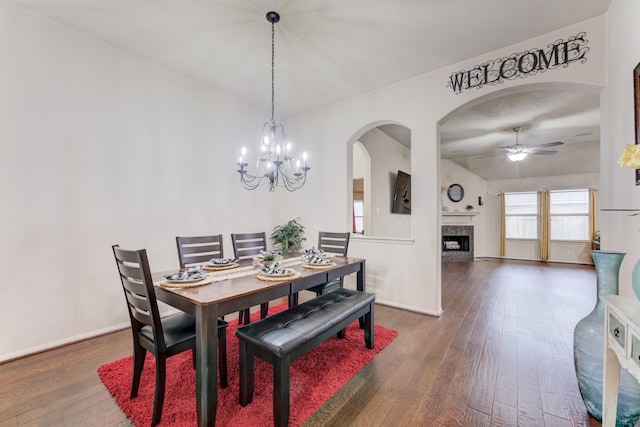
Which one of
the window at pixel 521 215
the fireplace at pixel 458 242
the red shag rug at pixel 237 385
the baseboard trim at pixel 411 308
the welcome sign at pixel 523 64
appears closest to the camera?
the red shag rug at pixel 237 385

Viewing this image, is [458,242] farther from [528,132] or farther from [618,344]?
[618,344]

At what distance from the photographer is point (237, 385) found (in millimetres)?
1880

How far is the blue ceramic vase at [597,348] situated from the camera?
4.78 ft

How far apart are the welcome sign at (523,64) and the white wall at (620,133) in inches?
8.3

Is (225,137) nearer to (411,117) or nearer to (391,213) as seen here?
(411,117)

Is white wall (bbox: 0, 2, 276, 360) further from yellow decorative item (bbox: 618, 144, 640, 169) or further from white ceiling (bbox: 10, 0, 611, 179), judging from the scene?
yellow decorative item (bbox: 618, 144, 640, 169)

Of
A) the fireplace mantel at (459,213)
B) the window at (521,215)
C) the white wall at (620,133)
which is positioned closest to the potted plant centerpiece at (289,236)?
the white wall at (620,133)

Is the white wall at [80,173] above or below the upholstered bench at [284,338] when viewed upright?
above

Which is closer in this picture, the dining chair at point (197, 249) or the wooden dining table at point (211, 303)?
the wooden dining table at point (211, 303)

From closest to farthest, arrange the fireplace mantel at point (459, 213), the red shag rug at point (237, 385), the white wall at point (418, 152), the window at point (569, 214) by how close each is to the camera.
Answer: the red shag rug at point (237, 385)
the white wall at point (418, 152)
the window at point (569, 214)
the fireplace mantel at point (459, 213)

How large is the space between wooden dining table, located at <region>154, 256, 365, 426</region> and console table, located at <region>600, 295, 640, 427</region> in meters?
1.62

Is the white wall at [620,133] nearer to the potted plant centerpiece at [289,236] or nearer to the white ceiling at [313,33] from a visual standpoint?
the white ceiling at [313,33]

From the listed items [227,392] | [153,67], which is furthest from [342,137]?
[227,392]

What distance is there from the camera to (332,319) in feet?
6.14
